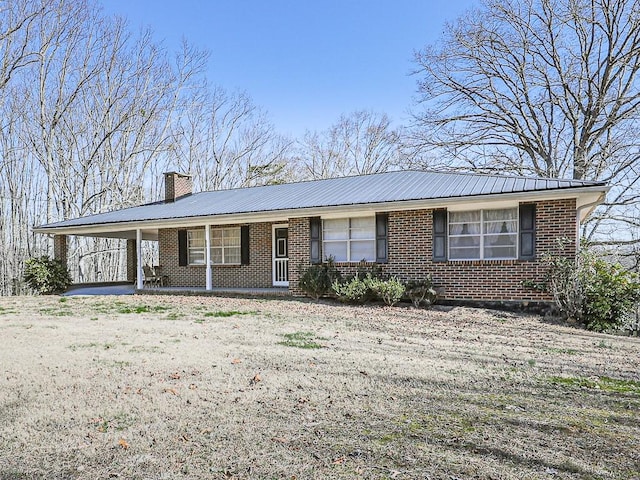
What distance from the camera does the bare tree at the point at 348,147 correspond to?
34156mm

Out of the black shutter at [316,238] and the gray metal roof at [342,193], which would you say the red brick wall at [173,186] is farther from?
the black shutter at [316,238]

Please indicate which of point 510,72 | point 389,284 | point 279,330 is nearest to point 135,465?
point 279,330

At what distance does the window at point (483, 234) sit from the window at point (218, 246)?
767 cm

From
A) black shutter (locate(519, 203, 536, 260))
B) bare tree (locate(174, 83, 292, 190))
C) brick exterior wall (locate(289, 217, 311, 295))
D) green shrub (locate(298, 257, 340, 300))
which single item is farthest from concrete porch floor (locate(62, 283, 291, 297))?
bare tree (locate(174, 83, 292, 190))

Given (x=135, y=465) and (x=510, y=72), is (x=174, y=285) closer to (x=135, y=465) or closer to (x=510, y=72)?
(x=135, y=465)

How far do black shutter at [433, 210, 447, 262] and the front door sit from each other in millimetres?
5384

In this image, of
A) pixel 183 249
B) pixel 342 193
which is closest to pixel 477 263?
pixel 342 193

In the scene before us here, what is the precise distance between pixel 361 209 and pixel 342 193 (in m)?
1.96

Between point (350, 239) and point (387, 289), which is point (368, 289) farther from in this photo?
point (350, 239)

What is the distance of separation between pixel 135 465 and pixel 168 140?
29512 millimetres

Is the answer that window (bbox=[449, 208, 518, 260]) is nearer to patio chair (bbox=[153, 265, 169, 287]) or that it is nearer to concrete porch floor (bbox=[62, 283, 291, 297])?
concrete porch floor (bbox=[62, 283, 291, 297])

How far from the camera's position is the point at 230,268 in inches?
629

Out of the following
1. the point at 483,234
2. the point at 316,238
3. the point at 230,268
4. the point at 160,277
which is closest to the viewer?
the point at 483,234

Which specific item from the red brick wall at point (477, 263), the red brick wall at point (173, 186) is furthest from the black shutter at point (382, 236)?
the red brick wall at point (173, 186)
